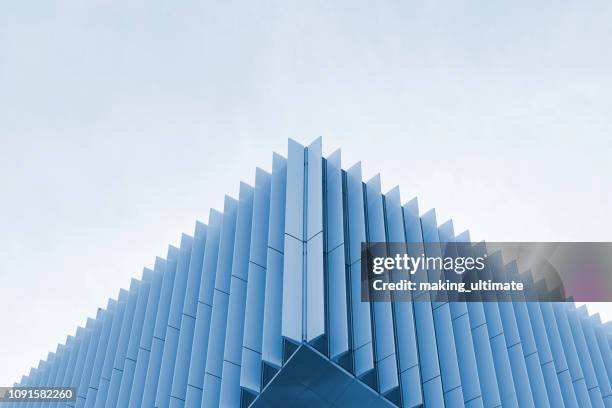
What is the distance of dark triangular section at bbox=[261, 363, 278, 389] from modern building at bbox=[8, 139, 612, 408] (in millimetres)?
55

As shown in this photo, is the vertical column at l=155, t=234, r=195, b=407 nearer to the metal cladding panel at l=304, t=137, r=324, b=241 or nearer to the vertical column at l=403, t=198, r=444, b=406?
the metal cladding panel at l=304, t=137, r=324, b=241

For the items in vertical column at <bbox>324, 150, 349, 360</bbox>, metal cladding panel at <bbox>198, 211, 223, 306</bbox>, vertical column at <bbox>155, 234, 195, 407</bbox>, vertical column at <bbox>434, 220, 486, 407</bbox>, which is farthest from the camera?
metal cladding panel at <bbox>198, 211, 223, 306</bbox>

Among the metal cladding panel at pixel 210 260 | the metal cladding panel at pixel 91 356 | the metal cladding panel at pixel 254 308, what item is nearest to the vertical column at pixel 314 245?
the metal cladding panel at pixel 254 308

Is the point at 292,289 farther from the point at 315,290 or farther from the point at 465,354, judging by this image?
the point at 465,354

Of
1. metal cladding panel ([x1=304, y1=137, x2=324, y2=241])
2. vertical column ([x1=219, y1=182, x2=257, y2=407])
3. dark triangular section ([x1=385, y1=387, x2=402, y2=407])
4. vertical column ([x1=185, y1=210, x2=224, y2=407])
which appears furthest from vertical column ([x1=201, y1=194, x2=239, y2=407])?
dark triangular section ([x1=385, y1=387, x2=402, y2=407])

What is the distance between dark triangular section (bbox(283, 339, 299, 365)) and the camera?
1773 centimetres

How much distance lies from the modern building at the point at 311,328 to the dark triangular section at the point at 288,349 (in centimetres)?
7

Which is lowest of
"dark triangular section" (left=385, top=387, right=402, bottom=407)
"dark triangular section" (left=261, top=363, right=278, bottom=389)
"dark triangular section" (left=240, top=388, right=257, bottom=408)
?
"dark triangular section" (left=385, top=387, right=402, bottom=407)

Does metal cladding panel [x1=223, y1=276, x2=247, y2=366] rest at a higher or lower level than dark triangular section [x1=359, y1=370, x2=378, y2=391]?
higher

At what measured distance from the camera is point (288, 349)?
17.9 m

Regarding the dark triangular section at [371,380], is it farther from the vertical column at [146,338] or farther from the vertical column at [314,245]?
the vertical column at [146,338]

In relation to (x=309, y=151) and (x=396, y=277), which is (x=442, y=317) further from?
(x=309, y=151)

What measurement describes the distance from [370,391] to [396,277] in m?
3.99

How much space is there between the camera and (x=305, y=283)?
18625 millimetres
